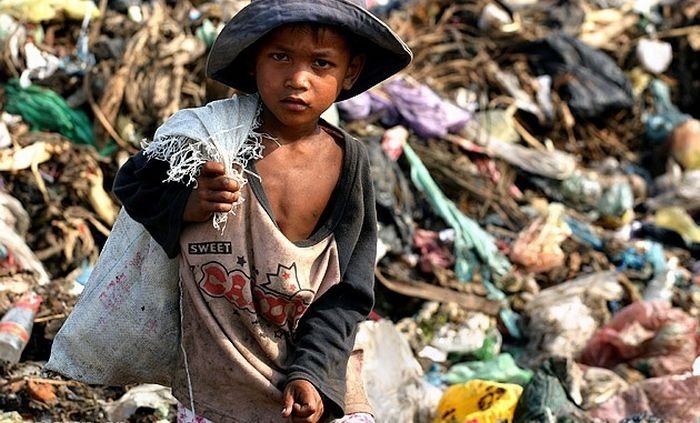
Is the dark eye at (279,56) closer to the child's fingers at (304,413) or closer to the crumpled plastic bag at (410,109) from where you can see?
the child's fingers at (304,413)

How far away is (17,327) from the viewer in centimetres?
387

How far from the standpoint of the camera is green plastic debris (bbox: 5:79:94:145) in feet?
19.1

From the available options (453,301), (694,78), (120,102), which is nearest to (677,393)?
(453,301)

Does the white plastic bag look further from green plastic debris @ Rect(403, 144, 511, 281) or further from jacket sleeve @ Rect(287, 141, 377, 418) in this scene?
green plastic debris @ Rect(403, 144, 511, 281)

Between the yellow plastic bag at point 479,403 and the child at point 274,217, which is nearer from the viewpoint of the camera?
the child at point 274,217

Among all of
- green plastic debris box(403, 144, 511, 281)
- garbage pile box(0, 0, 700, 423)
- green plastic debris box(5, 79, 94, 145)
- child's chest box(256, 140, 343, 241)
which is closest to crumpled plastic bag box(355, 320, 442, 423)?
garbage pile box(0, 0, 700, 423)

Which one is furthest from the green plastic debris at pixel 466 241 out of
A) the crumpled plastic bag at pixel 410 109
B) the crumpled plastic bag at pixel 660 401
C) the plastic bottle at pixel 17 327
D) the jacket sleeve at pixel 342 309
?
the jacket sleeve at pixel 342 309

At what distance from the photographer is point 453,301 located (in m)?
5.55

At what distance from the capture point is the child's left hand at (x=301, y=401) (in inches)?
83.5

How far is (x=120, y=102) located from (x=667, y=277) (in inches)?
122

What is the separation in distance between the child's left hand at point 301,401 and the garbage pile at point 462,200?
1.49 meters

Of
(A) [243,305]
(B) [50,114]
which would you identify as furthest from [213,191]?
(B) [50,114]

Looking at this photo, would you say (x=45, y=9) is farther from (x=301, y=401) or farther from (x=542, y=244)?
(x=301, y=401)

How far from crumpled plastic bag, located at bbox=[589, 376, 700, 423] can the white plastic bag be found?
2.43m
